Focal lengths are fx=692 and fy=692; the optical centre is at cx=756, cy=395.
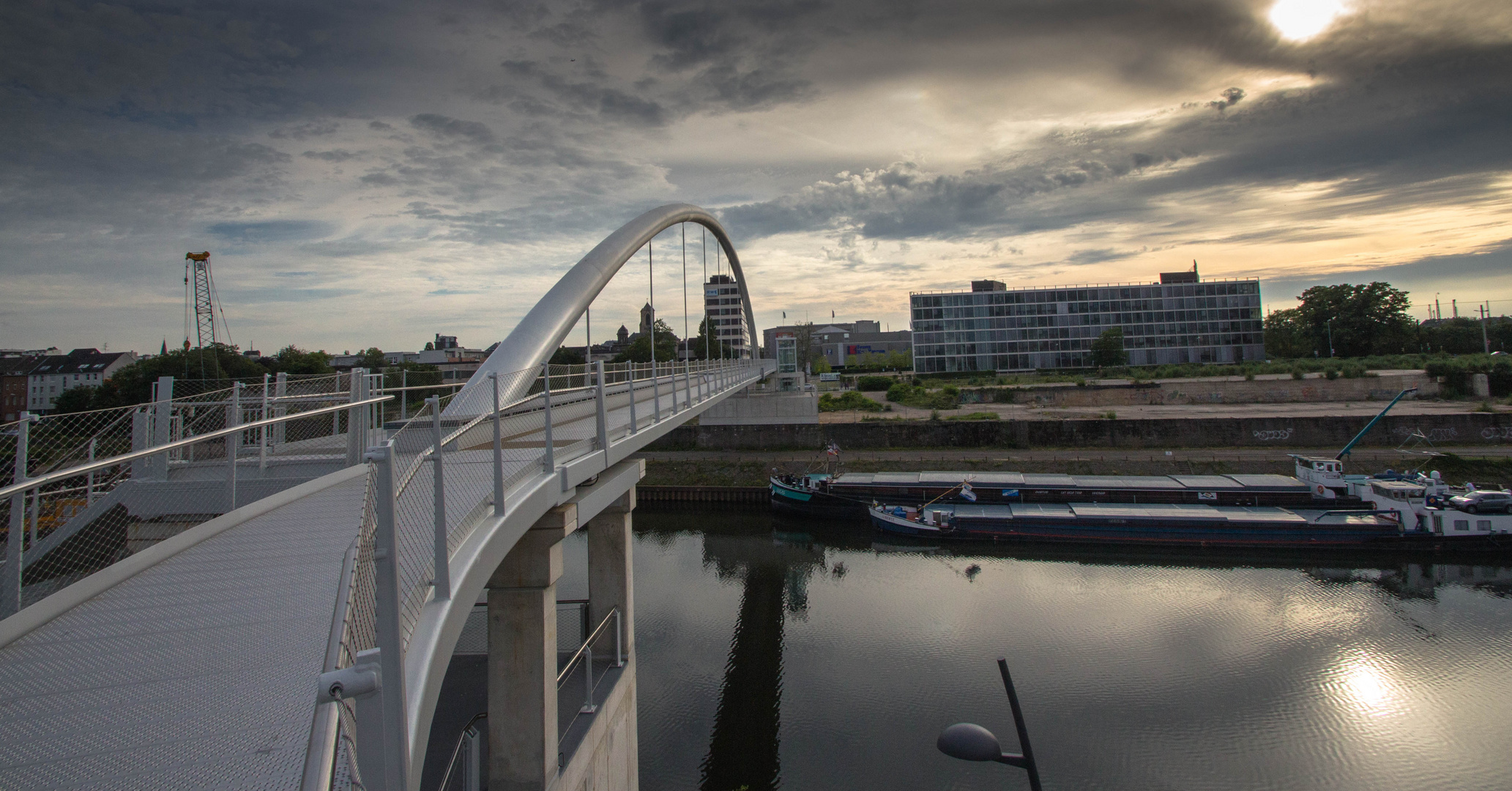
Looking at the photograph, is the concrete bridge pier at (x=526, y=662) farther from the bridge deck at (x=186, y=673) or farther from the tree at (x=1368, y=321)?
the tree at (x=1368, y=321)

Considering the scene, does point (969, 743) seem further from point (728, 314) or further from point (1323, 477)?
point (728, 314)

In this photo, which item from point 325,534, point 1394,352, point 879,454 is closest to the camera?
point 325,534

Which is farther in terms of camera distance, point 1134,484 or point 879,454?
point 879,454

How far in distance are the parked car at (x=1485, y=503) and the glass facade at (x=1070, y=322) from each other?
172 ft

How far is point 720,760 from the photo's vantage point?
36.9 ft

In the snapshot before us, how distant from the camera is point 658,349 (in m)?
68.1

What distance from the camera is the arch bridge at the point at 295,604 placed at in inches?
78.7

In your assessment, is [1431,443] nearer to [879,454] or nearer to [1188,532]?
[1188,532]

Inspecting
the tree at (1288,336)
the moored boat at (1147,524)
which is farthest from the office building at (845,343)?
the moored boat at (1147,524)

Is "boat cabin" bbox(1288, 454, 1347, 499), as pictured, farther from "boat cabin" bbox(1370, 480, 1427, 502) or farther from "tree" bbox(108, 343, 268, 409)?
"tree" bbox(108, 343, 268, 409)

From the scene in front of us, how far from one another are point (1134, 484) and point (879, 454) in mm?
10792

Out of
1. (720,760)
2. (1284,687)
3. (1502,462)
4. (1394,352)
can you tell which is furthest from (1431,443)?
(1394,352)

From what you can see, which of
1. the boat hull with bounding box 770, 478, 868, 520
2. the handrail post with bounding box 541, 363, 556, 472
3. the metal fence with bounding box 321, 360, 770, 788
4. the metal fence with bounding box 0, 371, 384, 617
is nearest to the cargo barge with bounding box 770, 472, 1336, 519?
the boat hull with bounding box 770, 478, 868, 520

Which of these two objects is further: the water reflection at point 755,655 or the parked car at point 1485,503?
the parked car at point 1485,503
